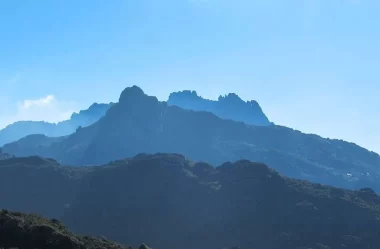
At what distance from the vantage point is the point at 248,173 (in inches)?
6132

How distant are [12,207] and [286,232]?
281 feet

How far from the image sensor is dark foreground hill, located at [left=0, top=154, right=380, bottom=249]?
380 feet

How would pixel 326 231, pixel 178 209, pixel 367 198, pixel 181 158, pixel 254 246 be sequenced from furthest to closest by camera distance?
pixel 181 158
pixel 367 198
pixel 178 209
pixel 326 231
pixel 254 246

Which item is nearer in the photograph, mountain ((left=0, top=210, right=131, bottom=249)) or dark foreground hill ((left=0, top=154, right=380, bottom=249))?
mountain ((left=0, top=210, right=131, bottom=249))

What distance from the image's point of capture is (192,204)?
13862 centimetres

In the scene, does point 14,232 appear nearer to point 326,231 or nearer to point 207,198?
point 326,231

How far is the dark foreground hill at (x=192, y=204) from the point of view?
11569cm

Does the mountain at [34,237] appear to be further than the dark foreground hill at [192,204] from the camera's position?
No

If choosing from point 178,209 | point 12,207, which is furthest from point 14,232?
point 12,207

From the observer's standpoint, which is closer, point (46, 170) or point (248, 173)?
point (248, 173)

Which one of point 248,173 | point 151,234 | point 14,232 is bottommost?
point 151,234

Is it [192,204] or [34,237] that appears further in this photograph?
[192,204]

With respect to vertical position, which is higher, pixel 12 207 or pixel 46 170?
pixel 46 170

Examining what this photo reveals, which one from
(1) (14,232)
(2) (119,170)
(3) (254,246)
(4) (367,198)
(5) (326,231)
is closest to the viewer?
(1) (14,232)
